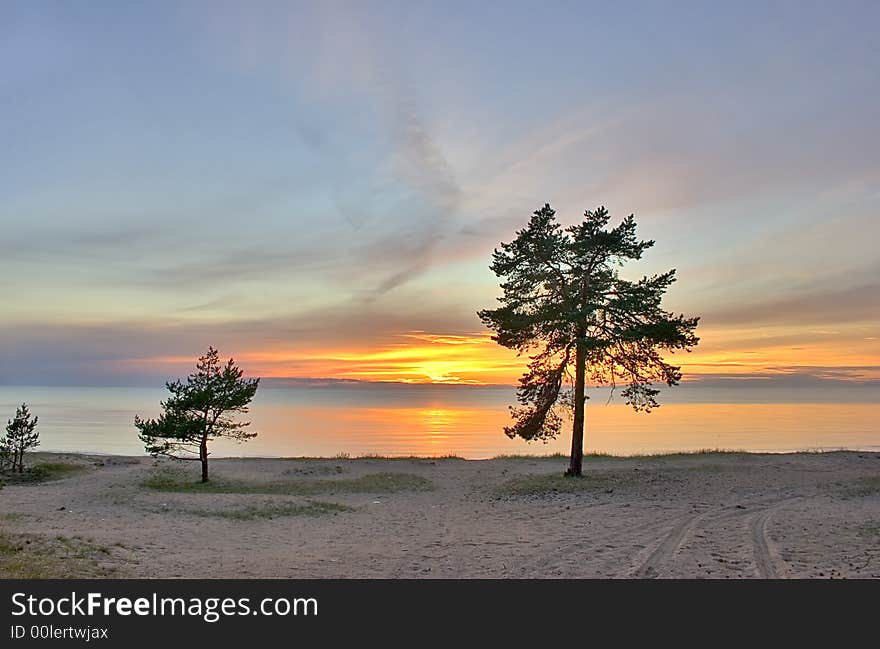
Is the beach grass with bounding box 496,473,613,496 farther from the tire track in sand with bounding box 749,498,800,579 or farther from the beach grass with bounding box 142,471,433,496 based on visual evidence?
the tire track in sand with bounding box 749,498,800,579

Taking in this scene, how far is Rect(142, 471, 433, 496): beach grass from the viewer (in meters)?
25.3

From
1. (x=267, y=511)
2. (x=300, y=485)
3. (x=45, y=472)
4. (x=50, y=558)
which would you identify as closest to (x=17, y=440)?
(x=45, y=472)

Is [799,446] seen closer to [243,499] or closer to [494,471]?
[494,471]

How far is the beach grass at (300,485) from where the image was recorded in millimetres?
25266

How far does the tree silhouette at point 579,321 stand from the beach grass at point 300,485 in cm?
609

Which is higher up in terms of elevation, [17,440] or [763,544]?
[763,544]

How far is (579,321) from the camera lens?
922 inches

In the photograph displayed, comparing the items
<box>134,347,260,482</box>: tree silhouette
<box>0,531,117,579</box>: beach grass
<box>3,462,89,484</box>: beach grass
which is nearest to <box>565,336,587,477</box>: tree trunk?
<box>134,347,260,482</box>: tree silhouette

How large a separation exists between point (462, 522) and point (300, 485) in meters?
12.1

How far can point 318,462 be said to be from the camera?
112ft

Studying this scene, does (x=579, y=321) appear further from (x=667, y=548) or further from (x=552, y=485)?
(x=667, y=548)

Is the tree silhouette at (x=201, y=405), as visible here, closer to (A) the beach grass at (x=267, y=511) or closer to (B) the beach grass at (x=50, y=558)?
(A) the beach grass at (x=267, y=511)
